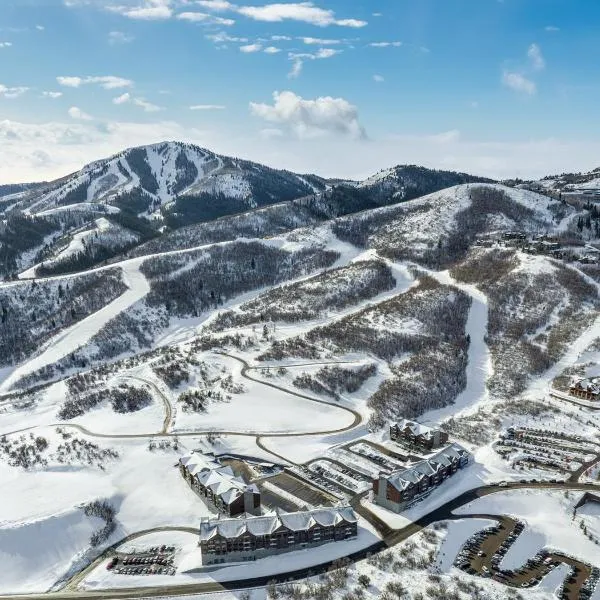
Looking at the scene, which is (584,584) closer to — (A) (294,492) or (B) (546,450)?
(B) (546,450)

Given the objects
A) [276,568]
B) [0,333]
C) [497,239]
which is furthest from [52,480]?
[497,239]

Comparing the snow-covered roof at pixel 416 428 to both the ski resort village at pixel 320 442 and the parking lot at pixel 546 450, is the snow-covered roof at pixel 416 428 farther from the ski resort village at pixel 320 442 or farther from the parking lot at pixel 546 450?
the parking lot at pixel 546 450

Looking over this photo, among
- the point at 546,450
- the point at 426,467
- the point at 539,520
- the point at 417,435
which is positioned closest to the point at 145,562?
the point at 426,467

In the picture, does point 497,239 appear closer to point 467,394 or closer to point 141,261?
point 467,394

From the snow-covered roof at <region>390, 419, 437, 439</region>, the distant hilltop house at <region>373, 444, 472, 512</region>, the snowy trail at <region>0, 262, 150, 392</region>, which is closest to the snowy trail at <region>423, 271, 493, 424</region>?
the snow-covered roof at <region>390, 419, 437, 439</region>

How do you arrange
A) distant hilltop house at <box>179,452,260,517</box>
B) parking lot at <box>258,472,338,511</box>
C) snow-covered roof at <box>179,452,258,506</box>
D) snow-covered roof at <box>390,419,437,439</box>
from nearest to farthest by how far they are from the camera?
distant hilltop house at <box>179,452,260,517</box>
snow-covered roof at <box>179,452,258,506</box>
parking lot at <box>258,472,338,511</box>
snow-covered roof at <box>390,419,437,439</box>

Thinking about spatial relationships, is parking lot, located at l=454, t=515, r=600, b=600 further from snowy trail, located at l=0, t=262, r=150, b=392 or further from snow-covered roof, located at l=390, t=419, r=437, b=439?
snowy trail, located at l=0, t=262, r=150, b=392
